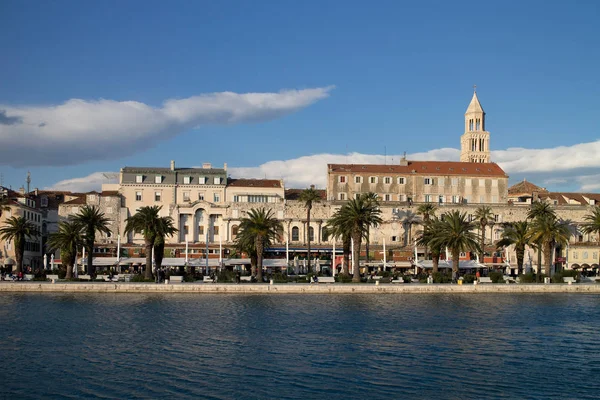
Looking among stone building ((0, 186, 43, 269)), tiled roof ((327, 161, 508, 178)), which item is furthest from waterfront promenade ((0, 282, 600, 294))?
tiled roof ((327, 161, 508, 178))

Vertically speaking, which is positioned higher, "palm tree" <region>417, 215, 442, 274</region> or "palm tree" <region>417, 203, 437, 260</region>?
"palm tree" <region>417, 203, 437, 260</region>

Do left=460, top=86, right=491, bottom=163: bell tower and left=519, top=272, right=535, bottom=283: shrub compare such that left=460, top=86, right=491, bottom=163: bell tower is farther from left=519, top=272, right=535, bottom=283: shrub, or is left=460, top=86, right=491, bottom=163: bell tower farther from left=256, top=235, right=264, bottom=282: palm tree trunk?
left=256, top=235, right=264, bottom=282: palm tree trunk

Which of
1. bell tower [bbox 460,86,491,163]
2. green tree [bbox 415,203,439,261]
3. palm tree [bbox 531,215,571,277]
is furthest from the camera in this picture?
bell tower [bbox 460,86,491,163]

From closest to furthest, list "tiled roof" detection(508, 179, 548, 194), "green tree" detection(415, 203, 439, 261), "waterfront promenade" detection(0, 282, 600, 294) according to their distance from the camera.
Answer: "waterfront promenade" detection(0, 282, 600, 294), "green tree" detection(415, 203, 439, 261), "tiled roof" detection(508, 179, 548, 194)

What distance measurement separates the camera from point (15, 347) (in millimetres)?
36312

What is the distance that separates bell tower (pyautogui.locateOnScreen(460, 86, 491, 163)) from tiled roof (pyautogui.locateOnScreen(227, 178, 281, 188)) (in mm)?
53033

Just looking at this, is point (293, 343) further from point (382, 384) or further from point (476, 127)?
point (476, 127)

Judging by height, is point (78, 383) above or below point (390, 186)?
below

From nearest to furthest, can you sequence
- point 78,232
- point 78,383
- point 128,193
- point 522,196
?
point 78,383, point 78,232, point 128,193, point 522,196

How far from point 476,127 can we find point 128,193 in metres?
78.4

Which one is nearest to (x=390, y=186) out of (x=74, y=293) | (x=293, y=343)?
(x=74, y=293)

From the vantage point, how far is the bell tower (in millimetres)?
146625

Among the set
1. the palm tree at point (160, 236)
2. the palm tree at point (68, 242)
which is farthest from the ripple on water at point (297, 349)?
the palm tree at point (160, 236)

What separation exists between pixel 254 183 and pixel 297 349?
74228 millimetres
